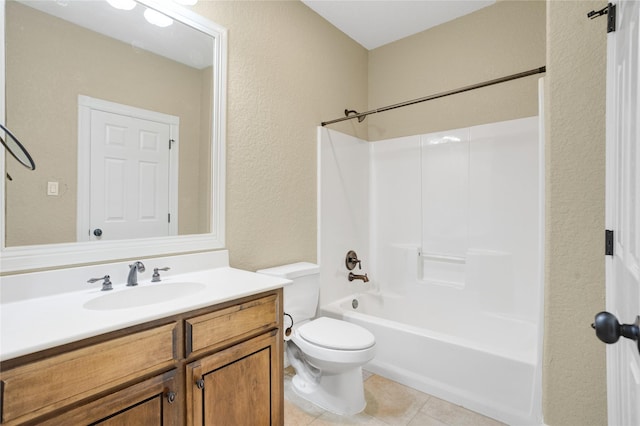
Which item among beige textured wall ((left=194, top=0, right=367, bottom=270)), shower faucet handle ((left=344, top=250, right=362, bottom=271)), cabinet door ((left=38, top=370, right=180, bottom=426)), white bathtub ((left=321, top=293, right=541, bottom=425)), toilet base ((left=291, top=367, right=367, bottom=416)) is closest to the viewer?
cabinet door ((left=38, top=370, right=180, bottom=426))

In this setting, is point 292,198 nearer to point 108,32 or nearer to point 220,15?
point 220,15

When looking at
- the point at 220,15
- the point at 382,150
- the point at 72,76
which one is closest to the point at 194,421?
the point at 72,76

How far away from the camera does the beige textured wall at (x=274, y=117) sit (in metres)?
1.93

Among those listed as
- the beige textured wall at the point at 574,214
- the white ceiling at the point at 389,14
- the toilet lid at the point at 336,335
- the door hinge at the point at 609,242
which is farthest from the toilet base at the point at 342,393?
the white ceiling at the point at 389,14

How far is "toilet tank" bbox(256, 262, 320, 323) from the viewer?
2.02 meters

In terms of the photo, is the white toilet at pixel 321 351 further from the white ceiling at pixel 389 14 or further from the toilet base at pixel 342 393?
the white ceiling at pixel 389 14

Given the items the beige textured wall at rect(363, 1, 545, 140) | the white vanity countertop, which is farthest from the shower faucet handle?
the white vanity countertop

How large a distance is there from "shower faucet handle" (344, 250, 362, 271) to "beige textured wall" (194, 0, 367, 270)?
462 millimetres

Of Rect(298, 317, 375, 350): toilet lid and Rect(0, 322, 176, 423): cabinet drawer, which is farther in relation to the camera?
Rect(298, 317, 375, 350): toilet lid

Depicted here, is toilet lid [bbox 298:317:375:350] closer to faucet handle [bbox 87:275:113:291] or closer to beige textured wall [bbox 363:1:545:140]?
faucet handle [bbox 87:275:113:291]

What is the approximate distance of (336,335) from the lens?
183cm

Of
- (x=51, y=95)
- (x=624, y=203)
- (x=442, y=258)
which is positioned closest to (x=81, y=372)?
(x=51, y=95)

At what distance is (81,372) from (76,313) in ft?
0.77

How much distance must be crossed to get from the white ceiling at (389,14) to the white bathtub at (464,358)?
2.31m
